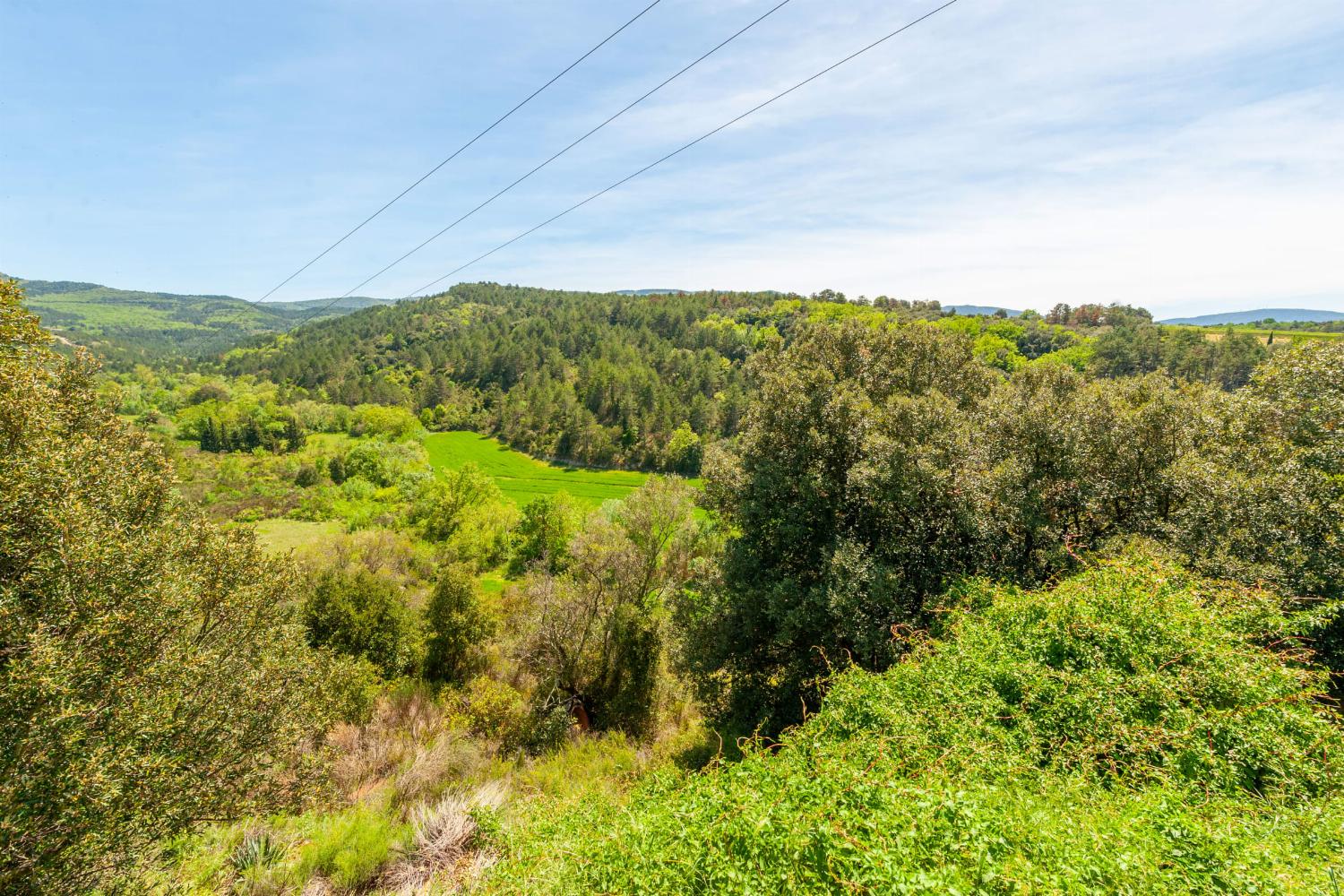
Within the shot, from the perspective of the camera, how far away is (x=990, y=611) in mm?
10328

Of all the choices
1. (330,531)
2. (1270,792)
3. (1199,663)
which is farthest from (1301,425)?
(330,531)

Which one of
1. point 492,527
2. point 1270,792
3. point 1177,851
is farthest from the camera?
point 492,527

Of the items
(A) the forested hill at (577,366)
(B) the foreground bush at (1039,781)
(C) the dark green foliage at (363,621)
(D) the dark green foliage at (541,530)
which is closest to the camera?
(B) the foreground bush at (1039,781)

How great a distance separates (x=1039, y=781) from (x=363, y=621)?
22.3 meters

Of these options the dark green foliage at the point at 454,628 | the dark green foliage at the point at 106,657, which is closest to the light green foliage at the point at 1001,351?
the dark green foliage at the point at 454,628

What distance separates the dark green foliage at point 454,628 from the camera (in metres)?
21.6

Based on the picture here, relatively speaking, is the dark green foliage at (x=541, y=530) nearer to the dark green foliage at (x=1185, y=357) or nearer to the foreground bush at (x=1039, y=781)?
the foreground bush at (x=1039, y=781)

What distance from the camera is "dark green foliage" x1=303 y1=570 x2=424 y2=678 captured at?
1992cm

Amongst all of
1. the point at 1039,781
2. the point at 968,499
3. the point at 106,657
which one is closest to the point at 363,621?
the point at 106,657

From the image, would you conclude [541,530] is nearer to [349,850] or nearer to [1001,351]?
[349,850]

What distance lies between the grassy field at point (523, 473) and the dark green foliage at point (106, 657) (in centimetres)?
4914

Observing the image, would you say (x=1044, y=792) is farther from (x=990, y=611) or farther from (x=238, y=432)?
(x=238, y=432)

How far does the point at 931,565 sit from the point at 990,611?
2417mm

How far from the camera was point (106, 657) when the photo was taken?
8023 mm
